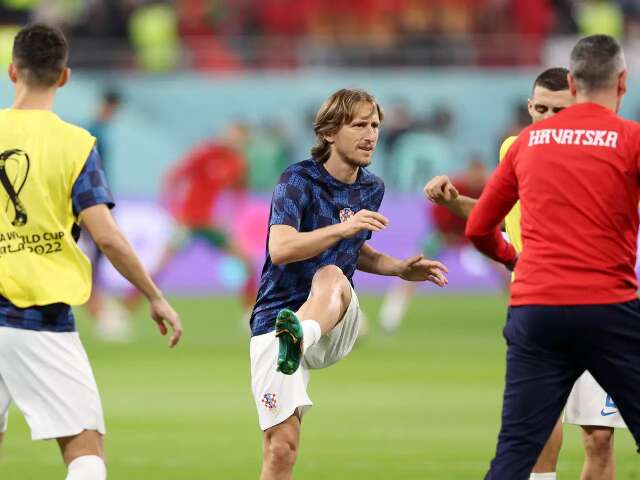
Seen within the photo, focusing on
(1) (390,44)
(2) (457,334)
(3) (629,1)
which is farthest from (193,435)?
(3) (629,1)

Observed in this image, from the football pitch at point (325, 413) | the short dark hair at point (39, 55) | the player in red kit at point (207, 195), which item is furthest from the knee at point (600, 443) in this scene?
the player in red kit at point (207, 195)

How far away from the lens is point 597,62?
19.3ft

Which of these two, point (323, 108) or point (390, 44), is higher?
point (390, 44)

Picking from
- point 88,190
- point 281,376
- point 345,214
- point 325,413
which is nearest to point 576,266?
point 345,214

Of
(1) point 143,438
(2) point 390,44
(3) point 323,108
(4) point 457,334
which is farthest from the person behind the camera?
(2) point 390,44

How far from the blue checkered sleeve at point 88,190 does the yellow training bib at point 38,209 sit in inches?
1.0

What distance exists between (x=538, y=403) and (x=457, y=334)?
11.9 metres

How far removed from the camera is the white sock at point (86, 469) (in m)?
5.98

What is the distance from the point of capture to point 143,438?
34.9 ft

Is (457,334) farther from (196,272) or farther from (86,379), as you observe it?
(86,379)

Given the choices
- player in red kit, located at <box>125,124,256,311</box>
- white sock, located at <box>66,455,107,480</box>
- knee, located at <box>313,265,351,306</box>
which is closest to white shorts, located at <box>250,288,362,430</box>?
knee, located at <box>313,265,351,306</box>

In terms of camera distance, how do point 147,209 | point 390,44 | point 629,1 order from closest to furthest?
point 147,209
point 390,44
point 629,1

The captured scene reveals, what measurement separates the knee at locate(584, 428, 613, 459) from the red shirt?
66.1 inches

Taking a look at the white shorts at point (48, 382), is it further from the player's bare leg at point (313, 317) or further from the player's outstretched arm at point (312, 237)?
the player's outstretched arm at point (312, 237)
